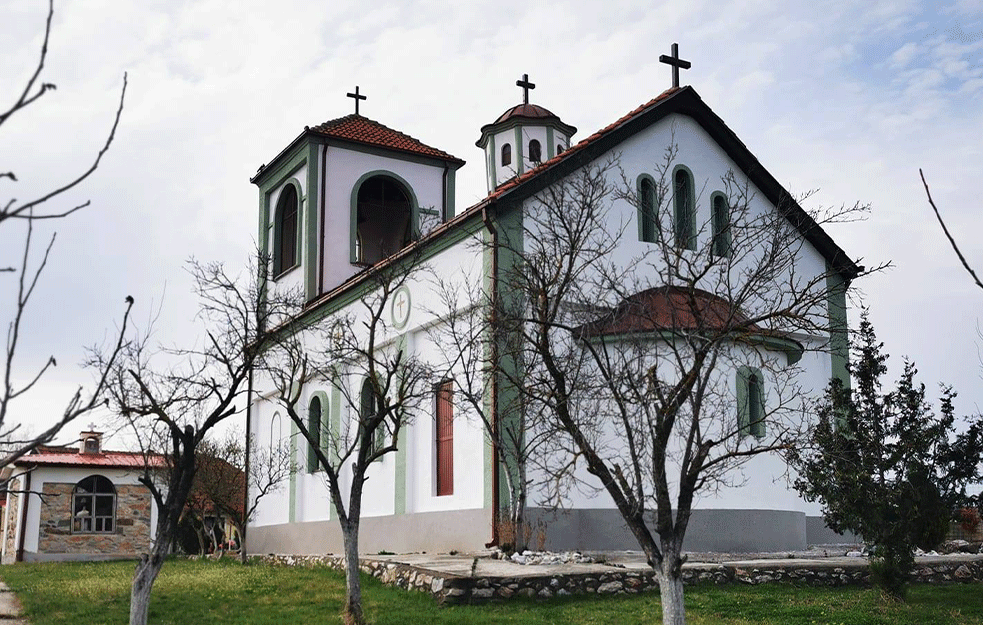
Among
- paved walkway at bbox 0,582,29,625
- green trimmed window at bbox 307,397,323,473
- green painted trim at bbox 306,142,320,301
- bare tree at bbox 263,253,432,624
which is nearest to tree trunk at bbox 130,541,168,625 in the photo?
bare tree at bbox 263,253,432,624

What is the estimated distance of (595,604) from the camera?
13289 mm

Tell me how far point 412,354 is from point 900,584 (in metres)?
9.89

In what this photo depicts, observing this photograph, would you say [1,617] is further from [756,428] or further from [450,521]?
[756,428]

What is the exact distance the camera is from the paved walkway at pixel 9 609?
13711 mm

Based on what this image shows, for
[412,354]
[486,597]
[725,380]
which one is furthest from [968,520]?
[412,354]

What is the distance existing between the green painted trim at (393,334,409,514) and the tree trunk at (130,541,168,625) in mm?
9058

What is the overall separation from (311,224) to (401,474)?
7.54m

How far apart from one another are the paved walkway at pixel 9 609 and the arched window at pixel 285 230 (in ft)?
36.1

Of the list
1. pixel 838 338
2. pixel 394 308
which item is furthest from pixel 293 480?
pixel 838 338

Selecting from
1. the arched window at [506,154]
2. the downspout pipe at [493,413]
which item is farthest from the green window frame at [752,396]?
the arched window at [506,154]

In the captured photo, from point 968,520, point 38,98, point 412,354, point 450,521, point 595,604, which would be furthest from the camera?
point 412,354

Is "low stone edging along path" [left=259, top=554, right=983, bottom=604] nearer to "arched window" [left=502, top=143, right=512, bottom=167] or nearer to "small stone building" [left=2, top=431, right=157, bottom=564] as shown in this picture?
"arched window" [left=502, top=143, right=512, bottom=167]

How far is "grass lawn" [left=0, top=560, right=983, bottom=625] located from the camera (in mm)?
12547

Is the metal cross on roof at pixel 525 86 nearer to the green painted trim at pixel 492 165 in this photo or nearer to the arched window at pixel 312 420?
the green painted trim at pixel 492 165
